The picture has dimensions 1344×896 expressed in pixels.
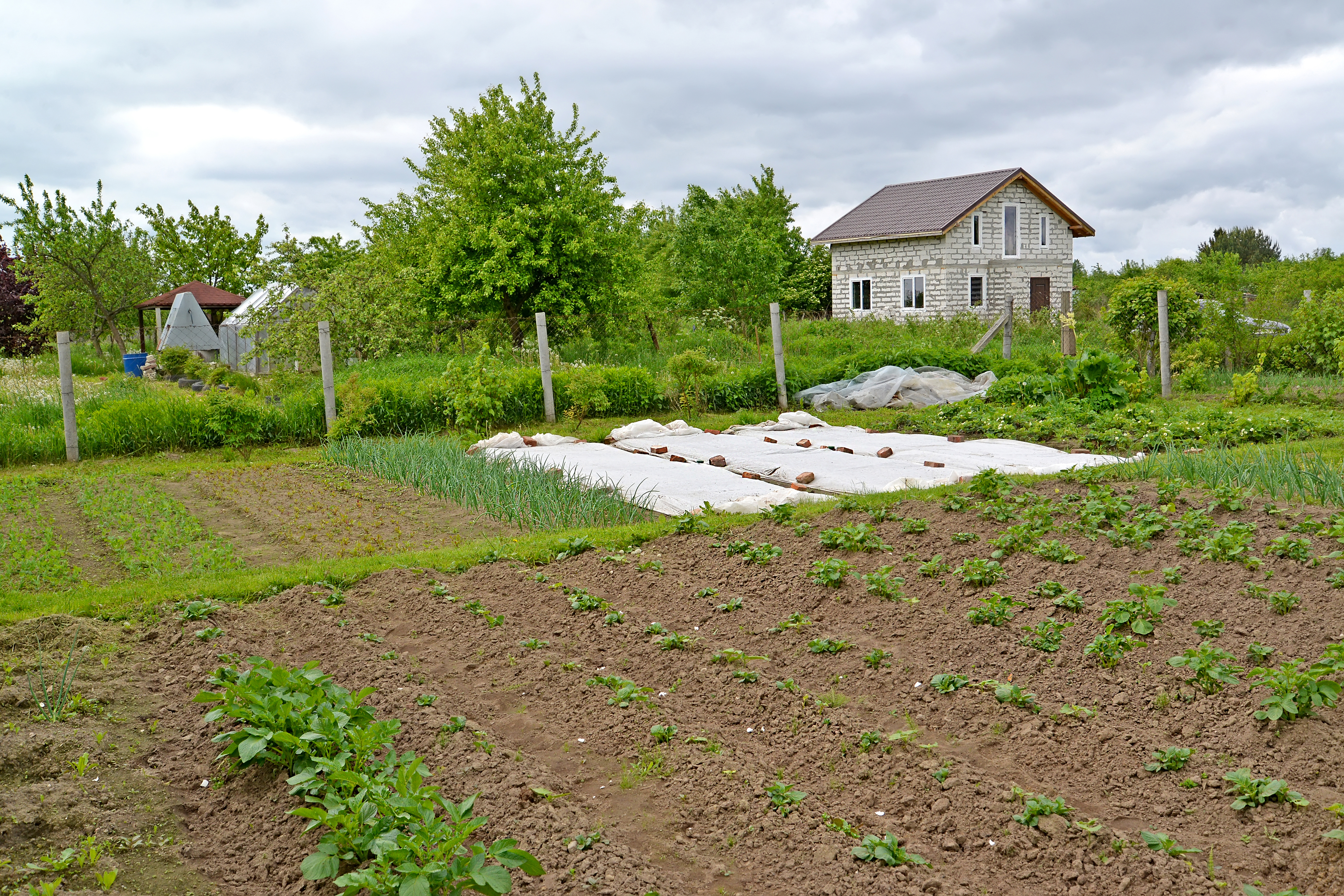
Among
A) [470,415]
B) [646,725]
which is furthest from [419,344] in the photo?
[646,725]

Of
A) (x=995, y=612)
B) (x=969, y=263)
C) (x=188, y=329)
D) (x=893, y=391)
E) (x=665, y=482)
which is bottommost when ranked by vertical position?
(x=995, y=612)

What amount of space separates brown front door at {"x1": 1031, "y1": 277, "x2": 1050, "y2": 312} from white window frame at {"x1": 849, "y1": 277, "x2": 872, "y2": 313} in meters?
4.85

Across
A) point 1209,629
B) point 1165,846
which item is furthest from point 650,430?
point 1165,846

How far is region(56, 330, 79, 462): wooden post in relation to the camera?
1107 centimetres

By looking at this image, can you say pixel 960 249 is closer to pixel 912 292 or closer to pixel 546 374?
pixel 912 292

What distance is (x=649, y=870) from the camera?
2869 millimetres

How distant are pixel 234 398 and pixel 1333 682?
1119 centimetres

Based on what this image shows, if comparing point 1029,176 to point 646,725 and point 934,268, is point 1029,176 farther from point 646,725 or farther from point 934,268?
point 646,725

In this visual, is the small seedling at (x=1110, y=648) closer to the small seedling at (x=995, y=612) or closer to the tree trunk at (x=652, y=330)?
the small seedling at (x=995, y=612)

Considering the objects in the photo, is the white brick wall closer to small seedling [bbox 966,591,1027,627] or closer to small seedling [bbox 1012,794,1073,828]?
small seedling [bbox 966,591,1027,627]

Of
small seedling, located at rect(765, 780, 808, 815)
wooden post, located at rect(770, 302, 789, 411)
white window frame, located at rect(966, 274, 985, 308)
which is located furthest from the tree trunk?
small seedling, located at rect(765, 780, 808, 815)

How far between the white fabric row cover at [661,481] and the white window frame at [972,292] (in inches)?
841

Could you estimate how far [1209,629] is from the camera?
4.13m

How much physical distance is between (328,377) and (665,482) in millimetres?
5713
